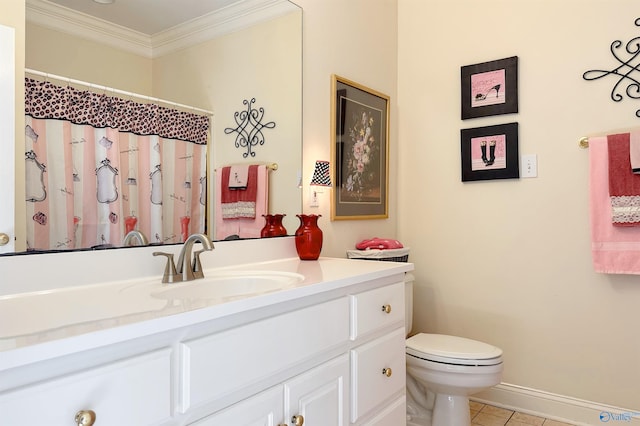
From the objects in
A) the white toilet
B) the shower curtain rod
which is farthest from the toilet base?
the shower curtain rod

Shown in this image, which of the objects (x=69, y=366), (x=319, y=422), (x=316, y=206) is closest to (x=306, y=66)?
(x=316, y=206)

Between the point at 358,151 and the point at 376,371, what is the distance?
126 cm

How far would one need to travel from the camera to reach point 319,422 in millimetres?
1236

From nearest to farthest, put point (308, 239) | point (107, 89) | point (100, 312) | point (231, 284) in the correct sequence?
point (100, 312) → point (107, 89) → point (231, 284) → point (308, 239)

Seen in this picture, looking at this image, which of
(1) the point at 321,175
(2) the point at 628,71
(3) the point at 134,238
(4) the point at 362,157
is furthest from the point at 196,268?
(2) the point at 628,71

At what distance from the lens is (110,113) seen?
4.27 feet

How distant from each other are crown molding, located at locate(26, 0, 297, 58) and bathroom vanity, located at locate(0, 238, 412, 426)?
2.12ft

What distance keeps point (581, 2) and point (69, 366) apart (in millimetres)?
2641

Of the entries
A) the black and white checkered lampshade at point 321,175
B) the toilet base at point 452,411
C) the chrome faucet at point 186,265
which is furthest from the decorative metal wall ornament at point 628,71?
the chrome faucet at point 186,265

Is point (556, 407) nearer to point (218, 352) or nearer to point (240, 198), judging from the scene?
point (240, 198)

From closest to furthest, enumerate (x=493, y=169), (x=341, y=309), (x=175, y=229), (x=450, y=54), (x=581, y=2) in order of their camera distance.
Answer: (x=341, y=309) → (x=175, y=229) → (x=581, y=2) → (x=493, y=169) → (x=450, y=54)

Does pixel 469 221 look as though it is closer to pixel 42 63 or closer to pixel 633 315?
pixel 633 315

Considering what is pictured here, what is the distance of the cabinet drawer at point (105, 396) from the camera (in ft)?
2.16

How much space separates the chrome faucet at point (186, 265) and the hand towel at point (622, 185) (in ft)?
6.11
